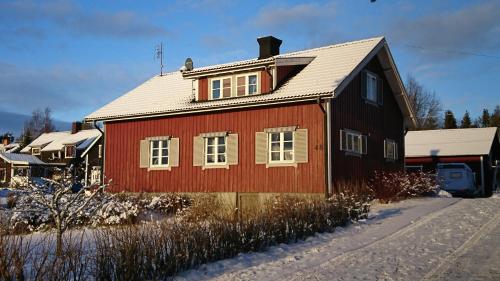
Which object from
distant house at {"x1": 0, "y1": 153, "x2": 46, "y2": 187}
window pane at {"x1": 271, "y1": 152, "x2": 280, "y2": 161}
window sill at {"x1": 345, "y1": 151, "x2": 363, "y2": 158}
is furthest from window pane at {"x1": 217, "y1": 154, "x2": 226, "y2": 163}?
distant house at {"x1": 0, "y1": 153, "x2": 46, "y2": 187}

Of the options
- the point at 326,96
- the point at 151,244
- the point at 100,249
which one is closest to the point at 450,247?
the point at 151,244

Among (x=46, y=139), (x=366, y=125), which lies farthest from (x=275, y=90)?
(x=46, y=139)

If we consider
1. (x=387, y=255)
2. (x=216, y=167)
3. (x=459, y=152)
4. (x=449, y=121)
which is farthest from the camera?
(x=449, y=121)

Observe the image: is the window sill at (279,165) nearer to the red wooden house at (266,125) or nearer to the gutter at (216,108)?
the red wooden house at (266,125)

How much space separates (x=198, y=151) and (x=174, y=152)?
4.65 ft

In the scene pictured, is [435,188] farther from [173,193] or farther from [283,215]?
[283,215]

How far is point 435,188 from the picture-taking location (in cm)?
2508

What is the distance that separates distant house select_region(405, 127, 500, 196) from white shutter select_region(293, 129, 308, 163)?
22.7m

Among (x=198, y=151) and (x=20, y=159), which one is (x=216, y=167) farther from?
(x=20, y=159)

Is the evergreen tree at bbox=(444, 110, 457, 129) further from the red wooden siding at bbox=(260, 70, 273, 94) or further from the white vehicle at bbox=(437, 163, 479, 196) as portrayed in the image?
the red wooden siding at bbox=(260, 70, 273, 94)

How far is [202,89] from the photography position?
80.0 ft

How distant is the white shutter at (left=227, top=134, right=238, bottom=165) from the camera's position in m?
22.2

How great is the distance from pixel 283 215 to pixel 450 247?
12.0ft

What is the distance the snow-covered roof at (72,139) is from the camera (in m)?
58.7
